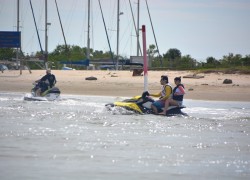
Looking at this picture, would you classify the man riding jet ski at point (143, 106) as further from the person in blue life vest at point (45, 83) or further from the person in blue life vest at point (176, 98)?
the person in blue life vest at point (45, 83)

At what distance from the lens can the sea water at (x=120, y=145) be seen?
860 cm

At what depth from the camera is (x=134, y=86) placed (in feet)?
97.2

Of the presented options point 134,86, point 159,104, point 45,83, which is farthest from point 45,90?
point 134,86

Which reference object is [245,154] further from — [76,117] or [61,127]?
[76,117]

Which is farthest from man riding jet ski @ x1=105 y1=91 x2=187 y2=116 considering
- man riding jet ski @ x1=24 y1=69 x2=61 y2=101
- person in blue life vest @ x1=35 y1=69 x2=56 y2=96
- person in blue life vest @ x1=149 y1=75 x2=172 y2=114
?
person in blue life vest @ x1=35 y1=69 x2=56 y2=96

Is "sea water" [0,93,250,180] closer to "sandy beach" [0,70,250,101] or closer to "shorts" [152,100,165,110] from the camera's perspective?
"shorts" [152,100,165,110]

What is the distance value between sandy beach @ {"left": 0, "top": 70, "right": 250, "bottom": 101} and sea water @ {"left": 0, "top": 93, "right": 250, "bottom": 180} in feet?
24.0

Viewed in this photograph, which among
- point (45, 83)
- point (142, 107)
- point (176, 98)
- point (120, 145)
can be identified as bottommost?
point (120, 145)

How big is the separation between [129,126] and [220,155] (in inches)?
172

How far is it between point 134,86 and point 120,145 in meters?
18.7

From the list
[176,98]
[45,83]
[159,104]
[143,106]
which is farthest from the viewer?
[45,83]

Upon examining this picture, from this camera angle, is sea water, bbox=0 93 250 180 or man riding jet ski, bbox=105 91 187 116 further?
man riding jet ski, bbox=105 91 187 116

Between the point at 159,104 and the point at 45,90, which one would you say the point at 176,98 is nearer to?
the point at 159,104

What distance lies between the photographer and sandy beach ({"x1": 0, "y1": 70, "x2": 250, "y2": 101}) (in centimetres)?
2608
